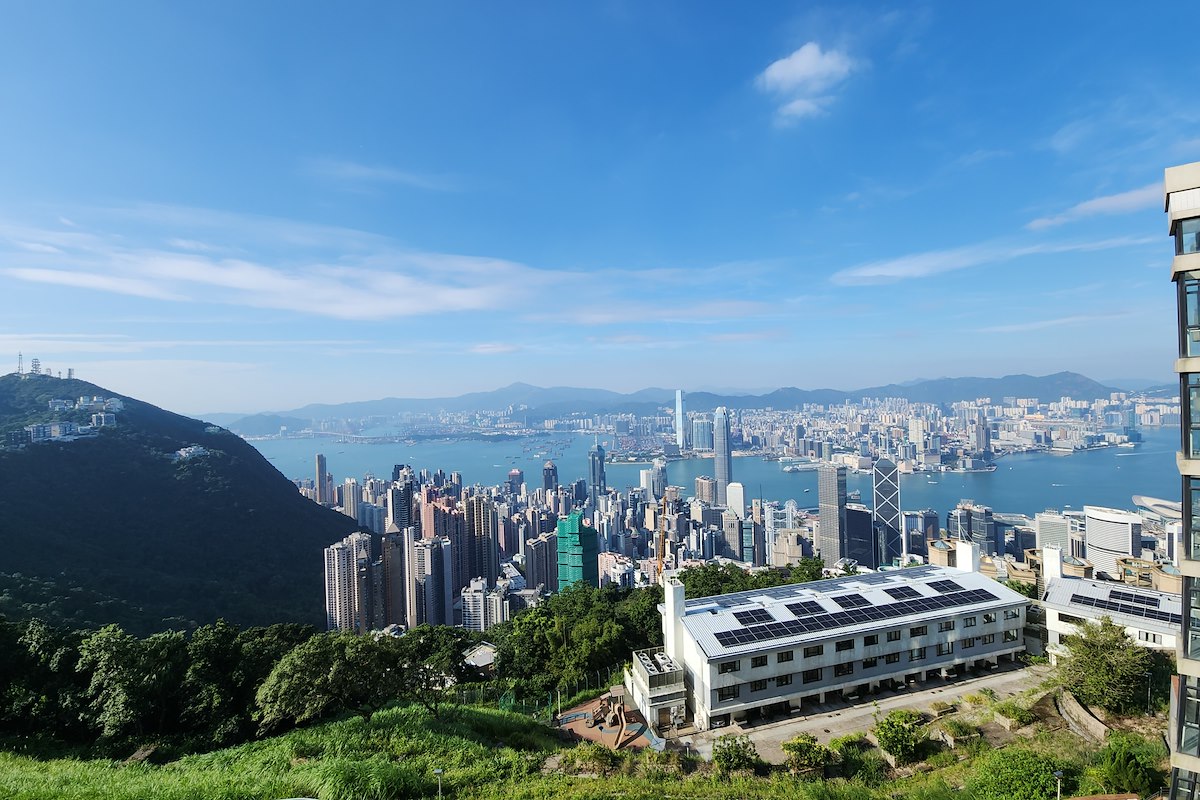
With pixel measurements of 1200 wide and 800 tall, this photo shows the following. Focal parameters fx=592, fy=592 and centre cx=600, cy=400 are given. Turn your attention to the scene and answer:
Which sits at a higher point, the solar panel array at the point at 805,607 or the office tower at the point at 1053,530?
the solar panel array at the point at 805,607

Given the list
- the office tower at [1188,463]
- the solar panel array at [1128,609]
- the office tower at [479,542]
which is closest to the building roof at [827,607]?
the solar panel array at [1128,609]

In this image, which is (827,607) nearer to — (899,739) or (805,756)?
(899,739)

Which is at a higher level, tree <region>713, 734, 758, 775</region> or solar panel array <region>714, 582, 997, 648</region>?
solar panel array <region>714, 582, 997, 648</region>

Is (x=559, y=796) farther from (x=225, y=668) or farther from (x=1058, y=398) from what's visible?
(x=1058, y=398)

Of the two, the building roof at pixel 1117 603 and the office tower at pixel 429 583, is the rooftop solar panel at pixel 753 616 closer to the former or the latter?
the building roof at pixel 1117 603

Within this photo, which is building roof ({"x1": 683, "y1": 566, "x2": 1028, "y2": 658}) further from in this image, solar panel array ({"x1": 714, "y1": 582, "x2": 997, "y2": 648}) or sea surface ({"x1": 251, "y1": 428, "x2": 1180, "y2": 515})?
sea surface ({"x1": 251, "y1": 428, "x2": 1180, "y2": 515})

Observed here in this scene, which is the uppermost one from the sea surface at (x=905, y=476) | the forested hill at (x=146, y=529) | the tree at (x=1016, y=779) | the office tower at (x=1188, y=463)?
the office tower at (x=1188, y=463)

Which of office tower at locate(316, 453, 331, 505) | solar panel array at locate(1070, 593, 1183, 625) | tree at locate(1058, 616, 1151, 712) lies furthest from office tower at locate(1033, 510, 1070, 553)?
office tower at locate(316, 453, 331, 505)
